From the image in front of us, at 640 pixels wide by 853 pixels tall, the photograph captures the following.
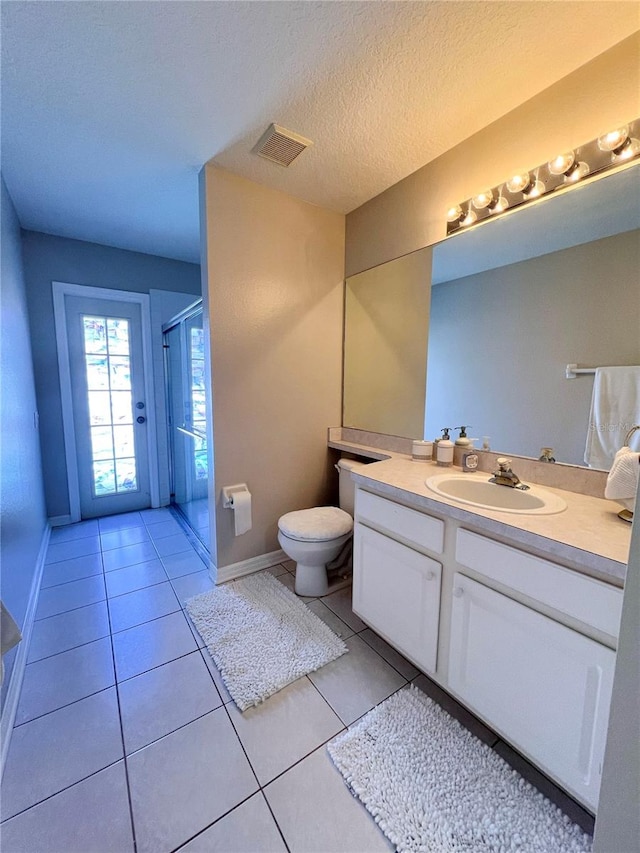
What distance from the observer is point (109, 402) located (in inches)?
118

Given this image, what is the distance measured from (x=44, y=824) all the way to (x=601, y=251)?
8.49 ft

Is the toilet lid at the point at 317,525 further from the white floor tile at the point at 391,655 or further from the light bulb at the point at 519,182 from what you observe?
the light bulb at the point at 519,182

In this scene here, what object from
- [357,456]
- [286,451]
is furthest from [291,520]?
[357,456]

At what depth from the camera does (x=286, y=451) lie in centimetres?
227

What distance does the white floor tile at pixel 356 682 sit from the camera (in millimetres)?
1297

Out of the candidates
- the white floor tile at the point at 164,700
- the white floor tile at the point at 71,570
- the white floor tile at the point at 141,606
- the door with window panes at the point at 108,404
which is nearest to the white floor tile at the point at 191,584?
the white floor tile at the point at 141,606

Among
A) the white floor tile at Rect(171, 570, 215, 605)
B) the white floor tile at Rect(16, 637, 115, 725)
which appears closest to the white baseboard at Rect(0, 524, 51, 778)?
the white floor tile at Rect(16, 637, 115, 725)

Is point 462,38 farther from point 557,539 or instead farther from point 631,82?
point 557,539

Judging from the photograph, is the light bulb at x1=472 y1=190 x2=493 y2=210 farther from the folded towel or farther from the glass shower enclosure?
the glass shower enclosure

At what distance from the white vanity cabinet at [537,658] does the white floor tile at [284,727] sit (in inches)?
20.4

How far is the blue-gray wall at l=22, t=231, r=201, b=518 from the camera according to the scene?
2.60m

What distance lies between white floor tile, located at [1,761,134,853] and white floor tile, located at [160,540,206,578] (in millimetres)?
1165

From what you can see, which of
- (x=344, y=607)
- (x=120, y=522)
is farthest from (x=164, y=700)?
(x=120, y=522)

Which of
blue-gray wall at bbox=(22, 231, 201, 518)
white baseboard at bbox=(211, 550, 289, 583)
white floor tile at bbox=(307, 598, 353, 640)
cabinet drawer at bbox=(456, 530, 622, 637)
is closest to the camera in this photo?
cabinet drawer at bbox=(456, 530, 622, 637)
